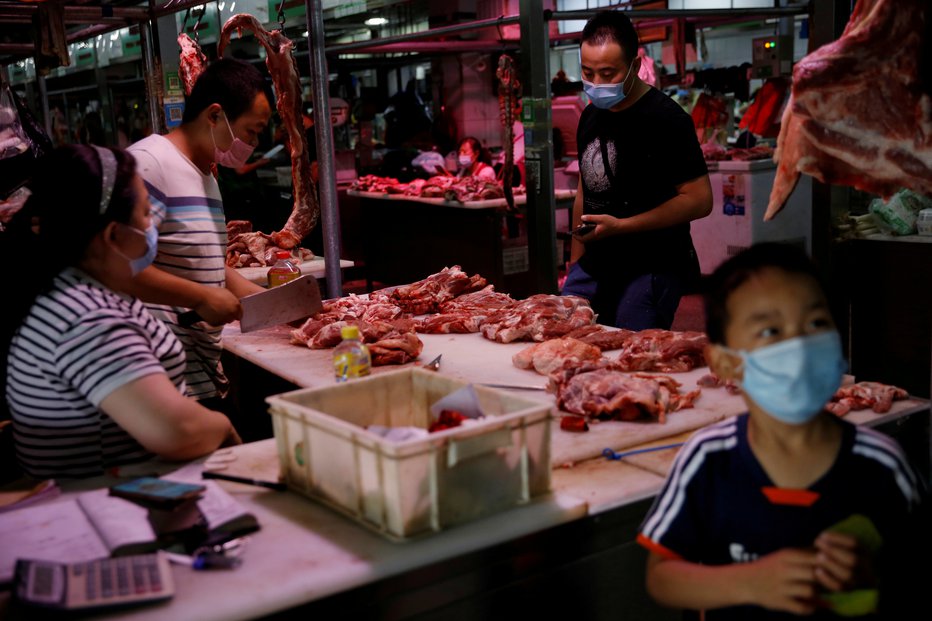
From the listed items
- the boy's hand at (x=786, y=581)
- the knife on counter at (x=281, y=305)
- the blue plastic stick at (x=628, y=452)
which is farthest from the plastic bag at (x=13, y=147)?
the boy's hand at (x=786, y=581)

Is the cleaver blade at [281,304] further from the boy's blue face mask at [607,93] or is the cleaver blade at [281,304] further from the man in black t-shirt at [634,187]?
the boy's blue face mask at [607,93]

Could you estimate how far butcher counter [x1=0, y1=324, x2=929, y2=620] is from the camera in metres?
1.88

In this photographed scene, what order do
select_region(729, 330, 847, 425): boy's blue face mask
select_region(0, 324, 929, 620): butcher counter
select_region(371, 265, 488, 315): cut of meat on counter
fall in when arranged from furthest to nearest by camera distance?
select_region(371, 265, 488, 315): cut of meat on counter, select_region(0, 324, 929, 620): butcher counter, select_region(729, 330, 847, 425): boy's blue face mask

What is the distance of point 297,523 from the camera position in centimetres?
217

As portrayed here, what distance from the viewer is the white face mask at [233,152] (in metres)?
3.80

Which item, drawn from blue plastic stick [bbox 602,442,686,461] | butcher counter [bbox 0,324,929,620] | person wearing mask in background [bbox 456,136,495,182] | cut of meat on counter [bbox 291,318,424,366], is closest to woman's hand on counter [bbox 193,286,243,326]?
cut of meat on counter [bbox 291,318,424,366]

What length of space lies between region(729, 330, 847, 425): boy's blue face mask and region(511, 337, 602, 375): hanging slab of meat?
161 cm

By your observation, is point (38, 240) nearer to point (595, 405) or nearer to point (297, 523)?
point (297, 523)

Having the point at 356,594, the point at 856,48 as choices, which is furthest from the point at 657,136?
the point at 356,594

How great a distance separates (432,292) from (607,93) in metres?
1.33

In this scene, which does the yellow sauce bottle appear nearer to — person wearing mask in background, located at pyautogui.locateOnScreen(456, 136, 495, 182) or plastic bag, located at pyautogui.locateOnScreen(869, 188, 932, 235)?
plastic bag, located at pyautogui.locateOnScreen(869, 188, 932, 235)

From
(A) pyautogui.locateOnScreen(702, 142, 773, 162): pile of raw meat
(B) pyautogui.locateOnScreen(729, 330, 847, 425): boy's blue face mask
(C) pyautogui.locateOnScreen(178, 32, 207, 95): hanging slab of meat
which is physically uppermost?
(C) pyautogui.locateOnScreen(178, 32, 207, 95): hanging slab of meat

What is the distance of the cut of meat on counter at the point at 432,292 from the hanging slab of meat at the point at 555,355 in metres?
1.07

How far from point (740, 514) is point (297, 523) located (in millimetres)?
1018
